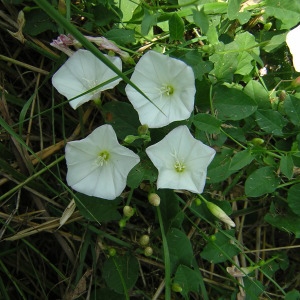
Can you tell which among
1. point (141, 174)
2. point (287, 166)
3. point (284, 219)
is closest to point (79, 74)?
point (141, 174)

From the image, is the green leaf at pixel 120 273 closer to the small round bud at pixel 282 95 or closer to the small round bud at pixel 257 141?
the small round bud at pixel 257 141

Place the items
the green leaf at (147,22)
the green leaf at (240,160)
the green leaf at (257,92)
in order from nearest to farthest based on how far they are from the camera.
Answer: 1. the green leaf at (147,22)
2. the green leaf at (240,160)
3. the green leaf at (257,92)

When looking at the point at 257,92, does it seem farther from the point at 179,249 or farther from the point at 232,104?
the point at 179,249

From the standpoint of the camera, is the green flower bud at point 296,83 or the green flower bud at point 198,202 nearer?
the green flower bud at point 198,202

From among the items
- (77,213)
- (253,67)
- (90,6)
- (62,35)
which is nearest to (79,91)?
(62,35)

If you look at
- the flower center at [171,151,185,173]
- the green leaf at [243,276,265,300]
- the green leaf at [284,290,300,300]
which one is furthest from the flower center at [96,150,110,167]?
the green leaf at [284,290,300,300]

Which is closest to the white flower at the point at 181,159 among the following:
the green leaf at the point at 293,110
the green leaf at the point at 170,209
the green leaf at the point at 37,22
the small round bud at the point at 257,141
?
the green leaf at the point at 170,209

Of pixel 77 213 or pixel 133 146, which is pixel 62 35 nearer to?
pixel 133 146
